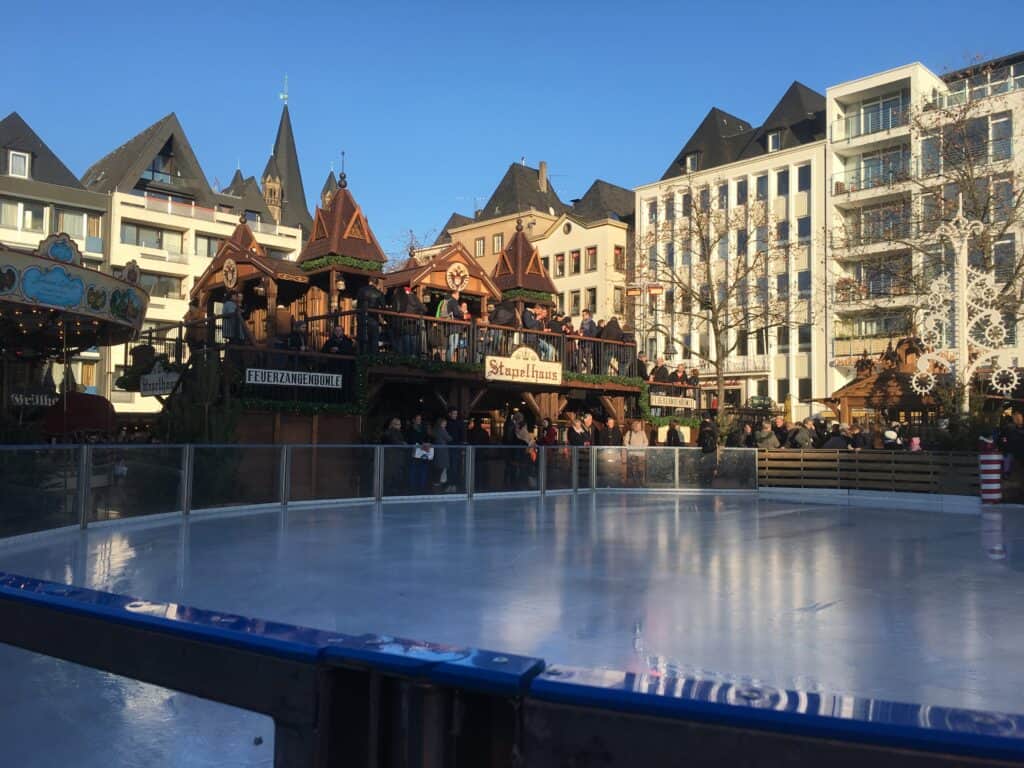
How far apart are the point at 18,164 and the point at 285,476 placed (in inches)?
1850

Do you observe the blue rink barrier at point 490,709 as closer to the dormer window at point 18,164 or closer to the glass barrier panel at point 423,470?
the glass barrier panel at point 423,470

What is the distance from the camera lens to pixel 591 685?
5.71 ft

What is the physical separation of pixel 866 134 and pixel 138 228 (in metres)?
44.5

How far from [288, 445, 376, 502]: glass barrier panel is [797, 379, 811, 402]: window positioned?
4039cm

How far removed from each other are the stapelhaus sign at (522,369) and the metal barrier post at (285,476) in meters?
6.67

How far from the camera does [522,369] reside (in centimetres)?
2173

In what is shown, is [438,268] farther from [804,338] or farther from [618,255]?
[618,255]

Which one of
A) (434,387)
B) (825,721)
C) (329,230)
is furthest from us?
(329,230)

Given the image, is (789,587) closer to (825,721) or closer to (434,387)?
(825,721)

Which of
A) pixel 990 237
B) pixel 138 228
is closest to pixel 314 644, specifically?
pixel 990 237

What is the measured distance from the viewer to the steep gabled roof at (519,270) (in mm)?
28786

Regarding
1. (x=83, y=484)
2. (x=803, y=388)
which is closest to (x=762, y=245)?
(x=803, y=388)

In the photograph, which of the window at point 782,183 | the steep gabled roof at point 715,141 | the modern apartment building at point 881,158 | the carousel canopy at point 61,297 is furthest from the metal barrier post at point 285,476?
the steep gabled roof at point 715,141

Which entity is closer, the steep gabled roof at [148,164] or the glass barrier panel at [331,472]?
the glass barrier panel at [331,472]
